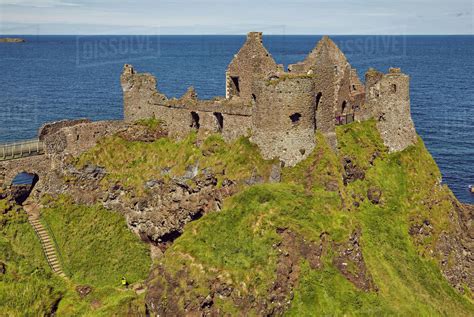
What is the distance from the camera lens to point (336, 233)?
37156mm

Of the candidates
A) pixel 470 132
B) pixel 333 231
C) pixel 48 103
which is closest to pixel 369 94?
pixel 333 231

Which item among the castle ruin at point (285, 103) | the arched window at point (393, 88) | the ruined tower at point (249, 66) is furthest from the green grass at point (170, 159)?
the arched window at point (393, 88)

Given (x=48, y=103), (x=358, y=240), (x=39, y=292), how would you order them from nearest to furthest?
(x=358, y=240) < (x=39, y=292) < (x=48, y=103)

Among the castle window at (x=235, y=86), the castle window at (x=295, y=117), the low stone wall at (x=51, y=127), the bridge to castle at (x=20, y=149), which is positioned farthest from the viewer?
the castle window at (x=235, y=86)

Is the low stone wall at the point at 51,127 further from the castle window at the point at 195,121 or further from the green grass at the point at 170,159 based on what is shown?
the castle window at the point at 195,121

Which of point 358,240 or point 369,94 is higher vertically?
point 369,94

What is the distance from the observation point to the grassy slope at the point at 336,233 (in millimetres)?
35281

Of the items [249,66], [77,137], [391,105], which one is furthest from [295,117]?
[77,137]

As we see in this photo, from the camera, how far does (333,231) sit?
37.2 m

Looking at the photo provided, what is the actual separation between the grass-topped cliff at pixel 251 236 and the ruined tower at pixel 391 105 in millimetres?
1209

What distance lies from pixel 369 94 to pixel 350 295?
21144 mm

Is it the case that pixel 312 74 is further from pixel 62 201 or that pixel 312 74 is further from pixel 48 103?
pixel 48 103

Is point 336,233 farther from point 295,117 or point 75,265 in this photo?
point 75,265

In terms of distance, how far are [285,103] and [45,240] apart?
23.4 meters
